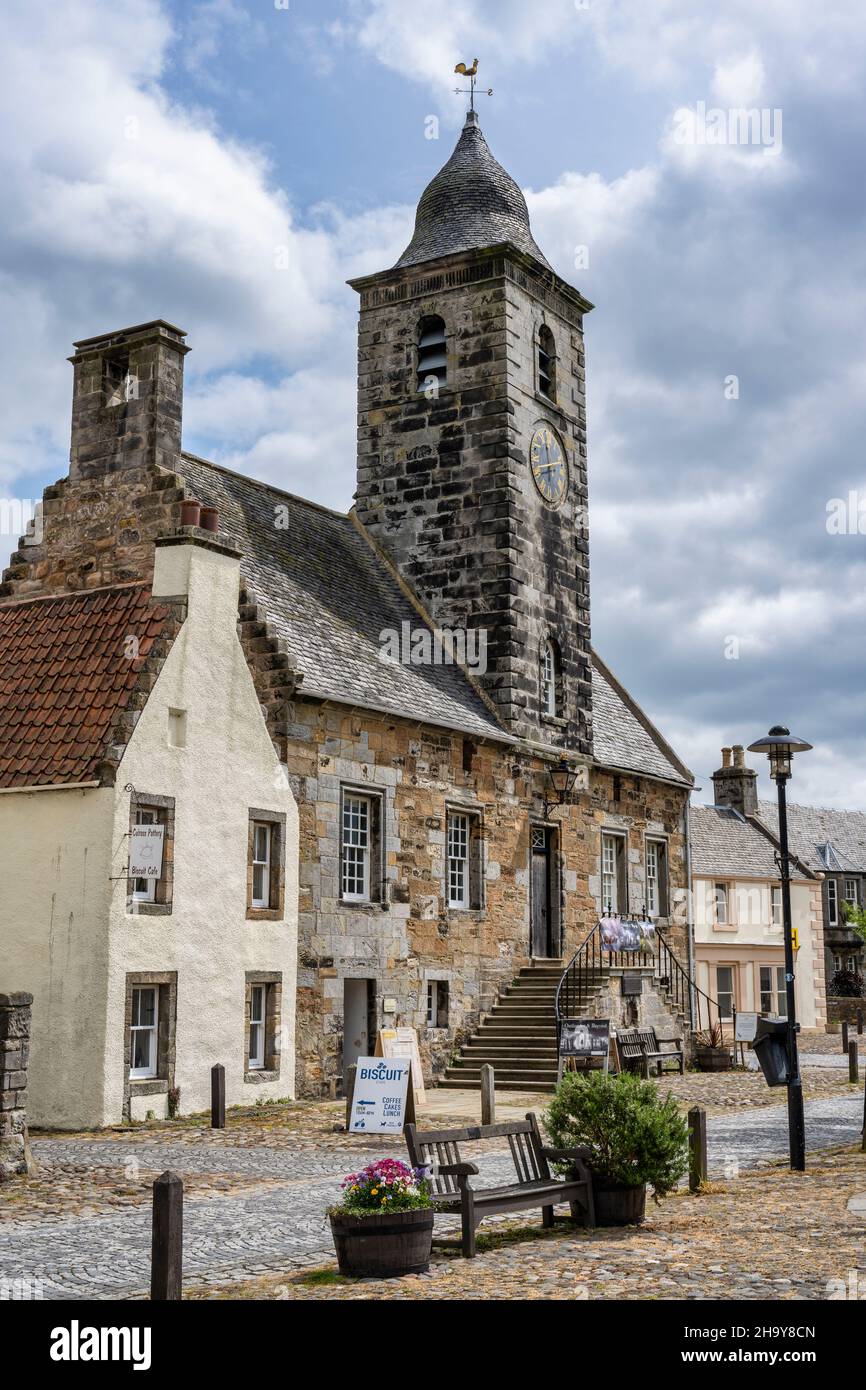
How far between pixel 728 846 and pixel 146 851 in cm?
3291

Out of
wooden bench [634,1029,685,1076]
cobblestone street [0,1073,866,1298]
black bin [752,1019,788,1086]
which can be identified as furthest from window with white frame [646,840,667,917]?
black bin [752,1019,788,1086]

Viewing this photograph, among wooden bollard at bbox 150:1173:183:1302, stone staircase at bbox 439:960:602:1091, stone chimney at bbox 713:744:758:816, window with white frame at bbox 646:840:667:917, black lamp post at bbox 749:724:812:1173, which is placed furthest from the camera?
stone chimney at bbox 713:744:758:816

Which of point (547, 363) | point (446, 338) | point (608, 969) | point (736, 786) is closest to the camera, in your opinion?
point (608, 969)

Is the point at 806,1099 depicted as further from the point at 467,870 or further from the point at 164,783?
the point at 164,783

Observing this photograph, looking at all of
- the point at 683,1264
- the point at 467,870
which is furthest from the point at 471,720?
the point at 683,1264

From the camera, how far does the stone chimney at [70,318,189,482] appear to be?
2089 centimetres

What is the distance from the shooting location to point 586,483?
96.8ft

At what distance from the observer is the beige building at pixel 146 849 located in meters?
16.8

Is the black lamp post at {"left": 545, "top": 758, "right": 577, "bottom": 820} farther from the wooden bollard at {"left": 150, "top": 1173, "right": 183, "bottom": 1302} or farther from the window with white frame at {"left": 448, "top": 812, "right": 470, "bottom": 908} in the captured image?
the wooden bollard at {"left": 150, "top": 1173, "right": 183, "bottom": 1302}

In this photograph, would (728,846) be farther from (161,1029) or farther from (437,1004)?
(161,1029)

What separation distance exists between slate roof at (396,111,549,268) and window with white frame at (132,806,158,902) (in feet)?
46.9

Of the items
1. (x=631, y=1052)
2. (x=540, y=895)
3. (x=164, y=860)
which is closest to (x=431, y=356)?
(x=540, y=895)

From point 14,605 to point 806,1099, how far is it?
13279 mm

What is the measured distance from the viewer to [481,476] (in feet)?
87.7
